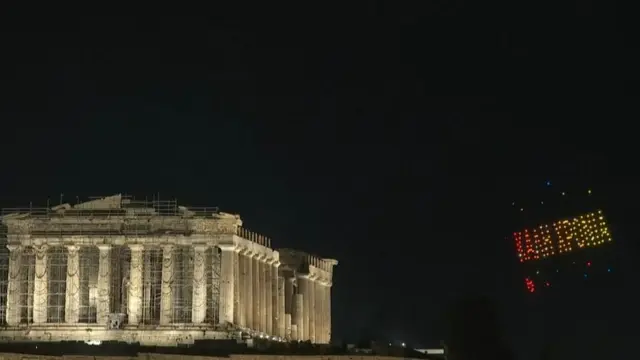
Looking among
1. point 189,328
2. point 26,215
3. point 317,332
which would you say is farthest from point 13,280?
point 317,332

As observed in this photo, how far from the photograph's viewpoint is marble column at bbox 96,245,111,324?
11912 centimetres

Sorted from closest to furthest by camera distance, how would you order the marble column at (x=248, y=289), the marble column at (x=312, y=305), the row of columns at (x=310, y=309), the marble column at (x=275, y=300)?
the marble column at (x=248, y=289) → the marble column at (x=275, y=300) → the row of columns at (x=310, y=309) → the marble column at (x=312, y=305)

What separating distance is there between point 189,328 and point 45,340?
8.75 m

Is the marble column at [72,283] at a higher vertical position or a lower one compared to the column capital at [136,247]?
lower

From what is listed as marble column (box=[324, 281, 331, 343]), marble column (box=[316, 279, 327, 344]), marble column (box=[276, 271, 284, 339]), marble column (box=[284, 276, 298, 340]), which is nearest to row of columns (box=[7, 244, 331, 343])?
marble column (box=[276, 271, 284, 339])

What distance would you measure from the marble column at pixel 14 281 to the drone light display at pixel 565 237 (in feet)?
139

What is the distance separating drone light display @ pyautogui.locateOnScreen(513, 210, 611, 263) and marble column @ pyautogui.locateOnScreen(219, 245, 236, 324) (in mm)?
35171

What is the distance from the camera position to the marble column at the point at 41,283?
390ft

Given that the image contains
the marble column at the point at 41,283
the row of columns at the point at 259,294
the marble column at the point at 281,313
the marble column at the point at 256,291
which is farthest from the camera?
the marble column at the point at 281,313

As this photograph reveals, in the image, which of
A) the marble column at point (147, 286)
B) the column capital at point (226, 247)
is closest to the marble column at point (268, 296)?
the column capital at point (226, 247)

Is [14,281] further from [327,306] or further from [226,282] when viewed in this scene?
[327,306]

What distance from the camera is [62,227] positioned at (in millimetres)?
119500

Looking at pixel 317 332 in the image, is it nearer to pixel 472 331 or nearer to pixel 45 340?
pixel 45 340

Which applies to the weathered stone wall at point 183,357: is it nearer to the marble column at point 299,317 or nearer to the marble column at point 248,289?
the marble column at point 248,289
